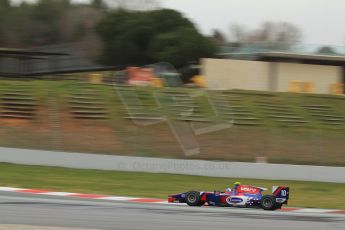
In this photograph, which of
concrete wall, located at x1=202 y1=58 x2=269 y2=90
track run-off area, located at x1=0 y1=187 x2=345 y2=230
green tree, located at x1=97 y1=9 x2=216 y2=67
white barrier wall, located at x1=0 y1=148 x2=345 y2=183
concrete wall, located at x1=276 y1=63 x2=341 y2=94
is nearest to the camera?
track run-off area, located at x1=0 y1=187 x2=345 y2=230

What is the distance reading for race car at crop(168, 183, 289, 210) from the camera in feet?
32.2

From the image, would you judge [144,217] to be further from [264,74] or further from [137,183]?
[264,74]

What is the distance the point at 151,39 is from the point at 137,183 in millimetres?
30692

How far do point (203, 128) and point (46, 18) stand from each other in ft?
158

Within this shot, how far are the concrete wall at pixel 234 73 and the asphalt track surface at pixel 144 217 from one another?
2610 centimetres

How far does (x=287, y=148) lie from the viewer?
22.7 meters

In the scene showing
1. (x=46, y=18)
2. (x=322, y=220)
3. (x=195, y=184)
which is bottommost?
(x=195, y=184)

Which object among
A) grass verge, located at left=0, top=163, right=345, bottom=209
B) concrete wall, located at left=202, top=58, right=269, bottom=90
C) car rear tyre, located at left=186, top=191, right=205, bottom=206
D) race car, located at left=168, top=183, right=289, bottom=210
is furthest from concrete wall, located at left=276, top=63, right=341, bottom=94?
car rear tyre, located at left=186, top=191, right=205, bottom=206

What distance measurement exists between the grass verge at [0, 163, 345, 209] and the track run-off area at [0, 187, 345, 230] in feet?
14.0

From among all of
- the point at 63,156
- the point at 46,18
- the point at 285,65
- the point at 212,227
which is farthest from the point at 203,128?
the point at 46,18

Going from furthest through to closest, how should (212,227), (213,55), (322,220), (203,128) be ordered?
(213,55) → (203,128) → (322,220) → (212,227)

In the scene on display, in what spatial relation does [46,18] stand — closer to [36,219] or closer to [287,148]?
[287,148]

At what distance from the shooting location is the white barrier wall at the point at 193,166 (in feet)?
66.1

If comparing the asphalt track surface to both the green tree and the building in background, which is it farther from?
the green tree
